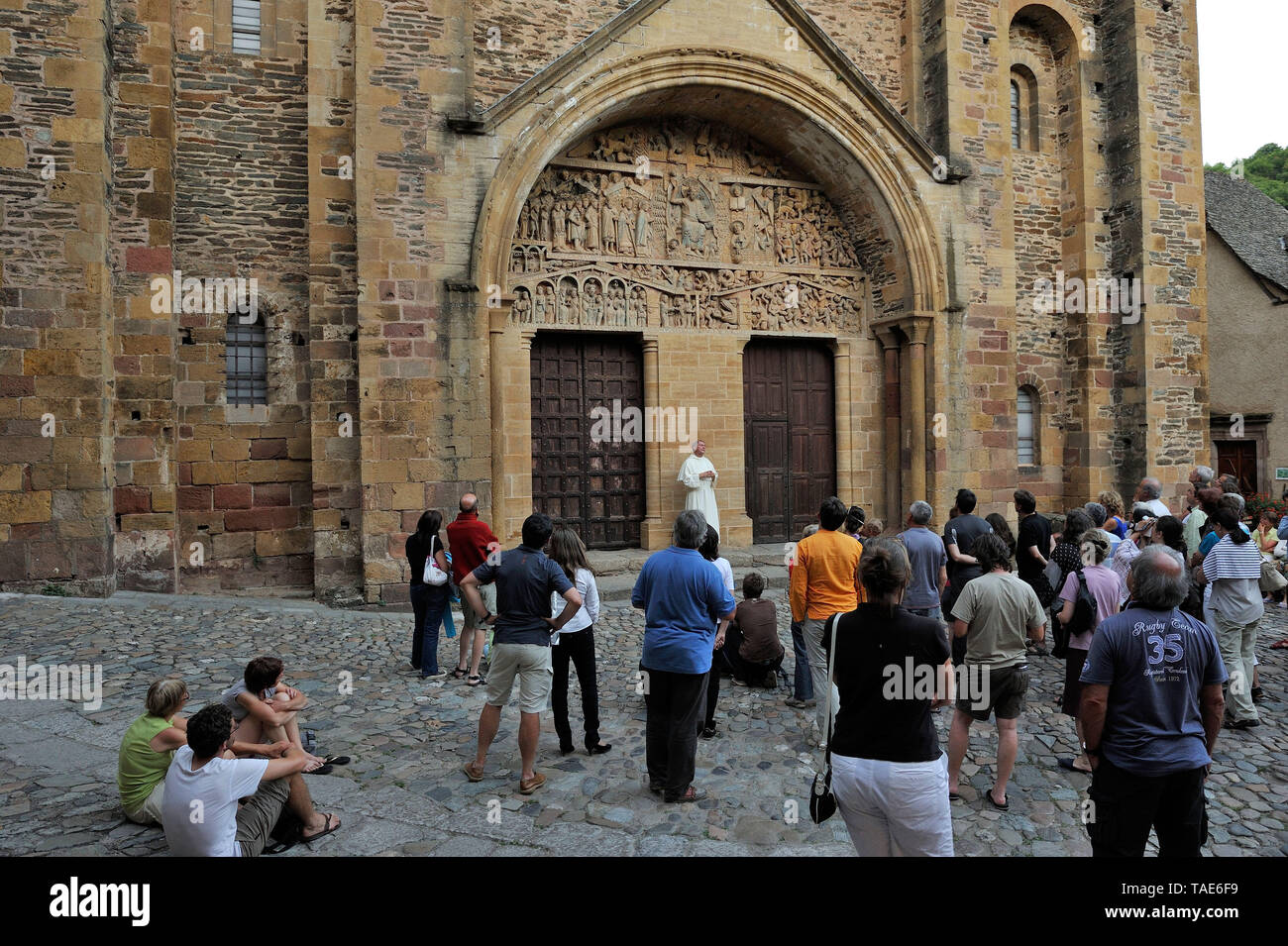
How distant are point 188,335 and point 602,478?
247 inches

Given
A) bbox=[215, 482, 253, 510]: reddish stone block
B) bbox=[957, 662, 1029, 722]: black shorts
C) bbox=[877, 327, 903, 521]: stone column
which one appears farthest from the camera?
bbox=[877, 327, 903, 521]: stone column

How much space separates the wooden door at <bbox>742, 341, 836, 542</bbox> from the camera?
45.8ft

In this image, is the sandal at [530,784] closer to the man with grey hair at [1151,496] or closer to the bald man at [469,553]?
the bald man at [469,553]

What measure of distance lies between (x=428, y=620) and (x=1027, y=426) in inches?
514

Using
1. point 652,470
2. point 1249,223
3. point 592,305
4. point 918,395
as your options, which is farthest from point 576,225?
point 1249,223

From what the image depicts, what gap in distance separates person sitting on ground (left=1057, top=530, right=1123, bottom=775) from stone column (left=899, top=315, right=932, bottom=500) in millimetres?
8191

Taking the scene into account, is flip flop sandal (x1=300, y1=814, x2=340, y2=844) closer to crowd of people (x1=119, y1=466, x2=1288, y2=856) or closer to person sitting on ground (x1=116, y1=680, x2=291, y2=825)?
crowd of people (x1=119, y1=466, x2=1288, y2=856)

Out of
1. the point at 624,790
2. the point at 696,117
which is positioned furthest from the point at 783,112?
the point at 624,790

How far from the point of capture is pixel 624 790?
481 centimetres

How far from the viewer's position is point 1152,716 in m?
3.08

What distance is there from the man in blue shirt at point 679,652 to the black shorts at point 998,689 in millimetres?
1494

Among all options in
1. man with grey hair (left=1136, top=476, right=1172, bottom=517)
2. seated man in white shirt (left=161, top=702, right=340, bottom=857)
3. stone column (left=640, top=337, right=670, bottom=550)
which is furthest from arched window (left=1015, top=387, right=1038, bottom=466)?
seated man in white shirt (left=161, top=702, right=340, bottom=857)

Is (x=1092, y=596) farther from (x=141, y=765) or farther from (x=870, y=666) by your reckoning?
(x=141, y=765)
